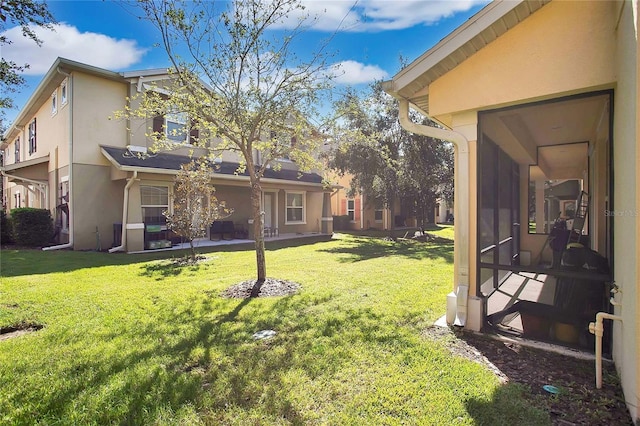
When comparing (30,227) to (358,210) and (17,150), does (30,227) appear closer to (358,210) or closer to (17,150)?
(17,150)

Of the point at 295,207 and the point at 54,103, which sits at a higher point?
the point at 54,103

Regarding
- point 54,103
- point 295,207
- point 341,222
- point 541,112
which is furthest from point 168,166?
point 341,222

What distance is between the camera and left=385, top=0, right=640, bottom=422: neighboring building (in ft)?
8.79

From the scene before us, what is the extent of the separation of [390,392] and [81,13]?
8.95 meters

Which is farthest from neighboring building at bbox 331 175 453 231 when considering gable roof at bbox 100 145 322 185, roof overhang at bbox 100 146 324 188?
gable roof at bbox 100 145 322 185

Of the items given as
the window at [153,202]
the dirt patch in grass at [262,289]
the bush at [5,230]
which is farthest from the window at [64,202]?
the dirt patch in grass at [262,289]

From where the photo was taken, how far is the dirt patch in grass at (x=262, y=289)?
6297 millimetres

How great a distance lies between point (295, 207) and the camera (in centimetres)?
1836

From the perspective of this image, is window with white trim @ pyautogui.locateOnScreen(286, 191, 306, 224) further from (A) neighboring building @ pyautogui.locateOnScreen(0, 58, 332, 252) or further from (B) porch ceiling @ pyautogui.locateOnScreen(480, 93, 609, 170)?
(B) porch ceiling @ pyautogui.locateOnScreen(480, 93, 609, 170)

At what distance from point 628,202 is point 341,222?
21277 mm

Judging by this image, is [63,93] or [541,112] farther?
[63,93]

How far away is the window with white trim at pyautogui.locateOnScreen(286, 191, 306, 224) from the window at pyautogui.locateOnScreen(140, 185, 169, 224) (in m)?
6.43

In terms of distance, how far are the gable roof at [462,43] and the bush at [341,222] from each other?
18.8 m

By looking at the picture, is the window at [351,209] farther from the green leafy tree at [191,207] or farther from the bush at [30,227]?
the bush at [30,227]
